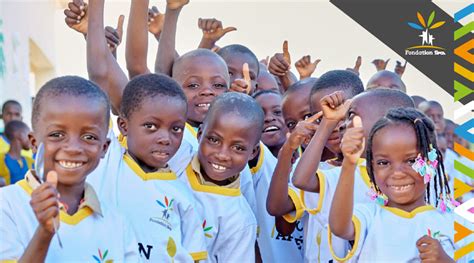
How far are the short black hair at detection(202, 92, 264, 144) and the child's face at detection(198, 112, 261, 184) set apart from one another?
0.07 feet

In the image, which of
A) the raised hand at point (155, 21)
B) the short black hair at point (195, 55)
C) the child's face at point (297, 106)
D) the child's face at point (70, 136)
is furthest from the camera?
the raised hand at point (155, 21)


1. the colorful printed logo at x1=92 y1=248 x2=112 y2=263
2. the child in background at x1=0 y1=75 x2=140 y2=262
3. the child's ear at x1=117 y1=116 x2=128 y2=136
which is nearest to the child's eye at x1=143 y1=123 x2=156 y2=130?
the child's ear at x1=117 y1=116 x2=128 y2=136

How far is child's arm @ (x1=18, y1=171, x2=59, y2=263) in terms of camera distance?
6.81ft

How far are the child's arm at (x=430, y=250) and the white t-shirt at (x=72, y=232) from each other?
96cm

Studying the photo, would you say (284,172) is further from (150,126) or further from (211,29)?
(211,29)

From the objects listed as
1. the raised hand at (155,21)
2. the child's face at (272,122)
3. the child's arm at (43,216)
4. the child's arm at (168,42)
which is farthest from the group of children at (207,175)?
the raised hand at (155,21)

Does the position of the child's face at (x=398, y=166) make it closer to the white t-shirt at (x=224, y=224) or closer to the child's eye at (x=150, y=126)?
the white t-shirt at (x=224, y=224)

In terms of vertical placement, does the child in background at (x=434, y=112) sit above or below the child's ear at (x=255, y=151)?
below

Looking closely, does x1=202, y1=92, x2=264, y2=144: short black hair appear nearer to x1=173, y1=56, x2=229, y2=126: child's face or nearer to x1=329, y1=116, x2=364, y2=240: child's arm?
x1=173, y1=56, x2=229, y2=126: child's face

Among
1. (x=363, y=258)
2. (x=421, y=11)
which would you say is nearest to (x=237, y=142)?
(x=363, y=258)

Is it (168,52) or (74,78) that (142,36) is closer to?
(168,52)

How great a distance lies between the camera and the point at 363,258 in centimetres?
269

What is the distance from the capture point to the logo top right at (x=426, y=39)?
8.14 m

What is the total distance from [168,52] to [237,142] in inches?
Answer: 37.4
